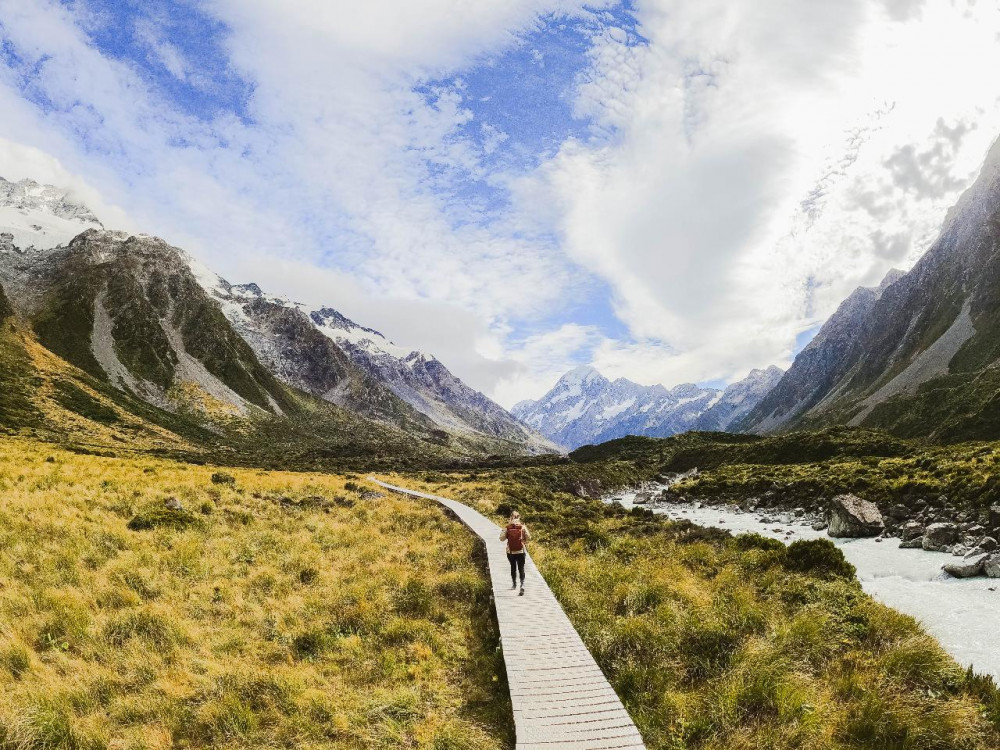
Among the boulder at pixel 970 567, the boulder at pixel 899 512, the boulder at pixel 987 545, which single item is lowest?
the boulder at pixel 970 567

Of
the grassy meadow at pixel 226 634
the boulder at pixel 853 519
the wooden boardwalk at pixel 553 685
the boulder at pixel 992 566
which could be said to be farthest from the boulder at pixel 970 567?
the grassy meadow at pixel 226 634

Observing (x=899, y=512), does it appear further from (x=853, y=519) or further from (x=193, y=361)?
(x=193, y=361)

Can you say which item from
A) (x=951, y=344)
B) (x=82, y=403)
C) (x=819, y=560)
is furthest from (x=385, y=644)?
(x=951, y=344)

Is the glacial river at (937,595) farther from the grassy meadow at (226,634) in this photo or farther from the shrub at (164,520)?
the shrub at (164,520)

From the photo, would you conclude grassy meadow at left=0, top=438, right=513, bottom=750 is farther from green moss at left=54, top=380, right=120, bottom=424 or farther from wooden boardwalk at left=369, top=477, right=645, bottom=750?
green moss at left=54, top=380, right=120, bottom=424

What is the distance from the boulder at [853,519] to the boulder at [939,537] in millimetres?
4321

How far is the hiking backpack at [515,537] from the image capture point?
14.7 m

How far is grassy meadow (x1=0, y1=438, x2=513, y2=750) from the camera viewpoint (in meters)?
8.08

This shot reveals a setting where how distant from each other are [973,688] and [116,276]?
231754 mm

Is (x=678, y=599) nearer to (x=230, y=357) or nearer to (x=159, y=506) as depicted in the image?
(x=159, y=506)

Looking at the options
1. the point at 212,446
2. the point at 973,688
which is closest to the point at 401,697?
the point at 973,688

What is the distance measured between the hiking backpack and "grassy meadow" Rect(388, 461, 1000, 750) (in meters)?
1.72

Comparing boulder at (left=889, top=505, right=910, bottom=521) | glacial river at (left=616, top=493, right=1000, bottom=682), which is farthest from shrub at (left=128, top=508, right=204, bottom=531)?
boulder at (left=889, top=505, right=910, bottom=521)

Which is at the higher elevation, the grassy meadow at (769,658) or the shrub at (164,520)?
the shrub at (164,520)
